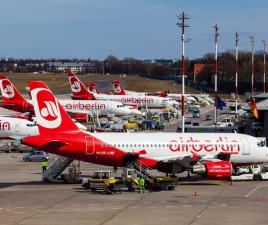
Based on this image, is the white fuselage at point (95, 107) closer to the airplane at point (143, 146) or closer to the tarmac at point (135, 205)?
the airplane at point (143, 146)

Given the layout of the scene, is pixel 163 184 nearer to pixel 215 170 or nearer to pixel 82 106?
pixel 215 170

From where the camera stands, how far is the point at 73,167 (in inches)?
2532

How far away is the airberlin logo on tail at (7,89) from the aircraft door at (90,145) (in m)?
74.7

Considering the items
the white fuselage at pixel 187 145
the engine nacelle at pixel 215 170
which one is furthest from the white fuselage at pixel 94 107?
the engine nacelle at pixel 215 170

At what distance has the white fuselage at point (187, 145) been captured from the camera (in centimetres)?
6238

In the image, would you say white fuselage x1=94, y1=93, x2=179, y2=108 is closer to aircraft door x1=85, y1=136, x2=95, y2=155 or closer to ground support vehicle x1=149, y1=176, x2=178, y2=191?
aircraft door x1=85, y1=136, x2=95, y2=155

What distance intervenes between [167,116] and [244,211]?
109 metres

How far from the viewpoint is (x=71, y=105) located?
14650 centimetres

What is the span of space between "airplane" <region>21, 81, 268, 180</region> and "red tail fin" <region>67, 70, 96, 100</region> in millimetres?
97501

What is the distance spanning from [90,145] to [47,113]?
13.9ft

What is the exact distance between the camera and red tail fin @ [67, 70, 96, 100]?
161 meters

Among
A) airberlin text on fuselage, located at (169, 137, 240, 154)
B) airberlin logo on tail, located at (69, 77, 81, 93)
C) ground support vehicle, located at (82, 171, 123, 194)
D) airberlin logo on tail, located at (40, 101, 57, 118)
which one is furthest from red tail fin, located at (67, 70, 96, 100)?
ground support vehicle, located at (82, 171, 123, 194)

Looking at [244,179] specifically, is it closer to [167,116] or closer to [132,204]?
[132,204]

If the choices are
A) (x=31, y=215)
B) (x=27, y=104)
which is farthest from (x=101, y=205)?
(x=27, y=104)
